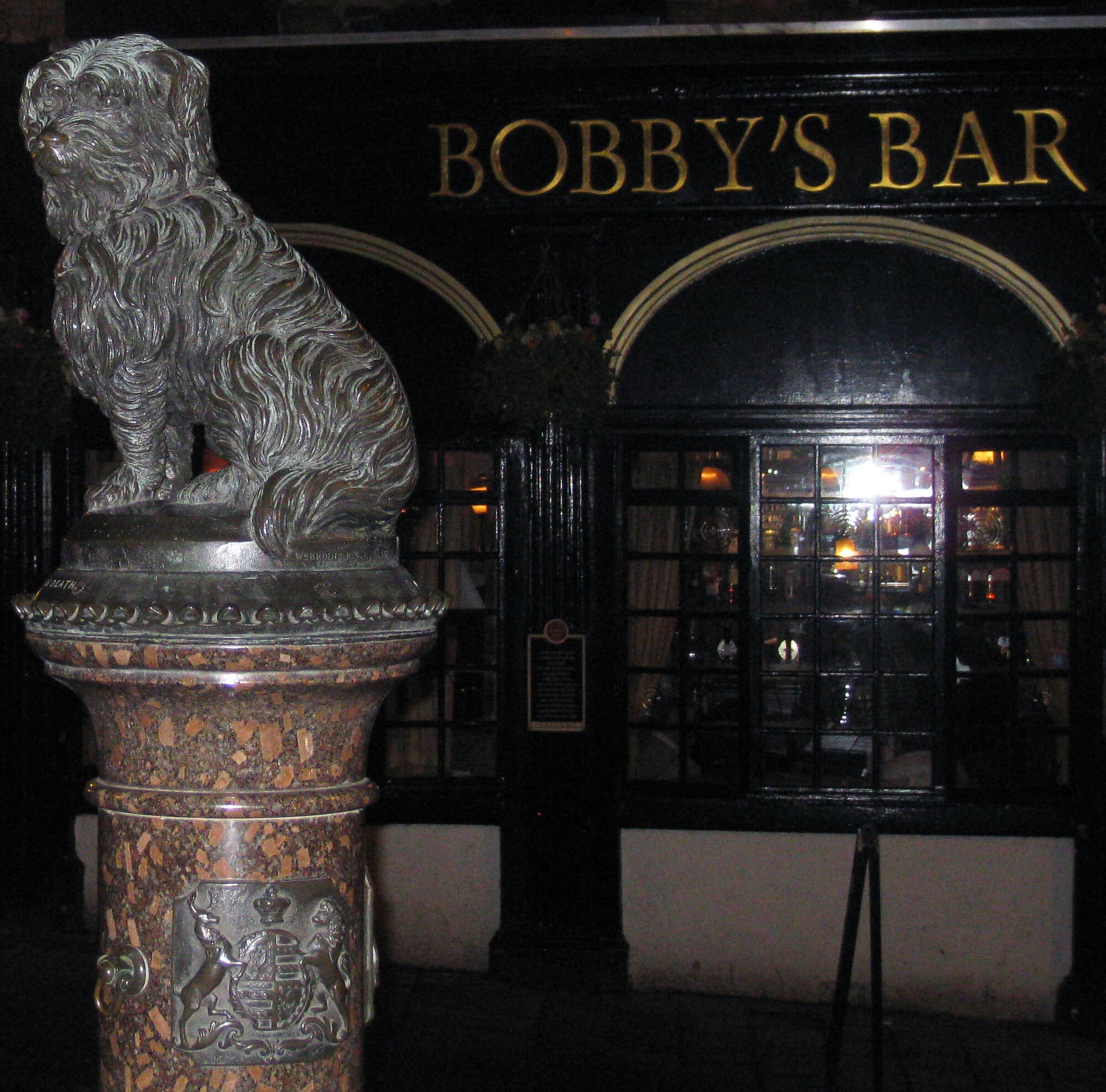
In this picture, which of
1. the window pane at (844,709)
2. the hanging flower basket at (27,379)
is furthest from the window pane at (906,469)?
the hanging flower basket at (27,379)

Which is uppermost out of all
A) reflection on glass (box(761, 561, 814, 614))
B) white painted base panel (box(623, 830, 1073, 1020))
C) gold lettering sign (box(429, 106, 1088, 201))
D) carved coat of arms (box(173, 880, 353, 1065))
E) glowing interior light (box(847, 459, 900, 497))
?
gold lettering sign (box(429, 106, 1088, 201))

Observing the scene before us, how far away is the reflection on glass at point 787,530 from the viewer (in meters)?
7.06

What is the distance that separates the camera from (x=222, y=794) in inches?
105

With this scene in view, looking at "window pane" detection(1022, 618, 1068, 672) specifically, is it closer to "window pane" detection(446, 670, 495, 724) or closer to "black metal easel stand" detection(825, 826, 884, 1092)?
"black metal easel stand" detection(825, 826, 884, 1092)

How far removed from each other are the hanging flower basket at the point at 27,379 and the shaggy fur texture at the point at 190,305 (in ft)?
13.6

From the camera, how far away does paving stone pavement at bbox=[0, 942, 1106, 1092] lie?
592 cm

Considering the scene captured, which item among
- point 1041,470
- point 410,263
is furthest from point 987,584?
point 410,263

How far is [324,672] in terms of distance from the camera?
265cm

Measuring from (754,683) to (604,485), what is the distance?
1.19m

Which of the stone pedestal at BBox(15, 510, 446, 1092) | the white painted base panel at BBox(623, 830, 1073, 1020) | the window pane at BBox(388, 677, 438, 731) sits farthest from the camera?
the window pane at BBox(388, 677, 438, 731)

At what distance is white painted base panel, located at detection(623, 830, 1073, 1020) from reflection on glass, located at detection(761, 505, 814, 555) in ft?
4.45

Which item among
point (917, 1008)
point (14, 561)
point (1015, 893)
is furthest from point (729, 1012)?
point (14, 561)

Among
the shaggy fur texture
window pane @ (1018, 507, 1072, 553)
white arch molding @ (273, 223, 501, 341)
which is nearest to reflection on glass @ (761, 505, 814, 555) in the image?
window pane @ (1018, 507, 1072, 553)

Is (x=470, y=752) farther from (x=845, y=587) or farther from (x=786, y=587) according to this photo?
(x=845, y=587)
